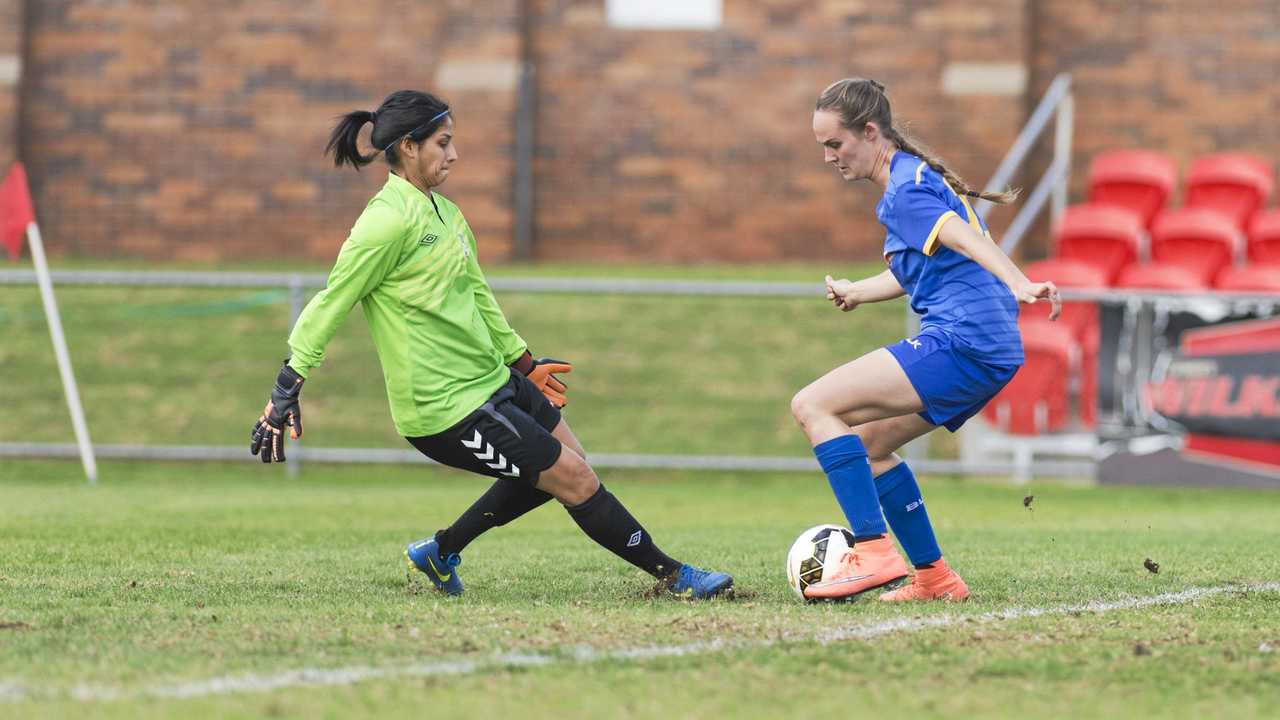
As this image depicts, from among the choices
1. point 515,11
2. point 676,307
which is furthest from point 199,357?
point 515,11

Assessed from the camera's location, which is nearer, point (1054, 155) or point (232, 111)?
point (1054, 155)

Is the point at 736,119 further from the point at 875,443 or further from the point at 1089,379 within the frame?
the point at 875,443

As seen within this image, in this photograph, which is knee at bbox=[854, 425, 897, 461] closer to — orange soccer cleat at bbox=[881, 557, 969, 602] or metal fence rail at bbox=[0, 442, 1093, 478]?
orange soccer cleat at bbox=[881, 557, 969, 602]

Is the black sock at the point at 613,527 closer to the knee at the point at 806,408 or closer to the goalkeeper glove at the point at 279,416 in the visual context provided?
the knee at the point at 806,408

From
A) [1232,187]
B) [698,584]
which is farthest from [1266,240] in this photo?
[698,584]

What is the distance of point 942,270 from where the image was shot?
5805mm

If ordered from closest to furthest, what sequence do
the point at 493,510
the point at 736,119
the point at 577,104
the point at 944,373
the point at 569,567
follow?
the point at 944,373 < the point at 493,510 < the point at 569,567 < the point at 736,119 < the point at 577,104

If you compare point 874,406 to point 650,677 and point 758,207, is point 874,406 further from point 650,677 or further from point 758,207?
point 758,207

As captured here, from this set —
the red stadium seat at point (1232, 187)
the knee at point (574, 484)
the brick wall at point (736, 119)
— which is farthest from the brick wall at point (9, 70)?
the knee at point (574, 484)

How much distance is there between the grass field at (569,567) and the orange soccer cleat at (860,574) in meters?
0.12

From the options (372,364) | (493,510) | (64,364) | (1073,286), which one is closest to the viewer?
(493,510)

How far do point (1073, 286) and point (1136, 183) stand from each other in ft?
10.5

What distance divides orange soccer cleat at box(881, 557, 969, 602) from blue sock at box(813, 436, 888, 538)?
0.99ft

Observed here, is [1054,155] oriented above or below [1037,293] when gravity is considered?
below
